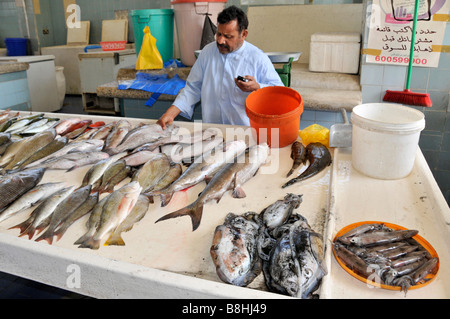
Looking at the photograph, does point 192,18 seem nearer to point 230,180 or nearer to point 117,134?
point 117,134

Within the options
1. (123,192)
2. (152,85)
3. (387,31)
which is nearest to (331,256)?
(123,192)

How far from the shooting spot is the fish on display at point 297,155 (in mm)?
1956

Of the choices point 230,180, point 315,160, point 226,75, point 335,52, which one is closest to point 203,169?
point 230,180

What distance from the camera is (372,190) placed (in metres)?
1.71

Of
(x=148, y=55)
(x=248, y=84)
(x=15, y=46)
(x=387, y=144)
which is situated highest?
(x=15, y=46)

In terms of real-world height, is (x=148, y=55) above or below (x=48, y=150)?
above

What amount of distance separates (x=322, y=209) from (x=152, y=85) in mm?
3270

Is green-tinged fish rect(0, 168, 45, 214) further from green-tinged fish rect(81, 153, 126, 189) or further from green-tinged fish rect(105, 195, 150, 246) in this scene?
green-tinged fish rect(105, 195, 150, 246)

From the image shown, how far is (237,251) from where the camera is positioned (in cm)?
126

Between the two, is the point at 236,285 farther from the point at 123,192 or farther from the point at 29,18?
the point at 29,18

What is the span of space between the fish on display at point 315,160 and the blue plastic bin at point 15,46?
29.2ft

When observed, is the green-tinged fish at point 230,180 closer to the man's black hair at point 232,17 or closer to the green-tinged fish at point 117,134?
the green-tinged fish at point 117,134

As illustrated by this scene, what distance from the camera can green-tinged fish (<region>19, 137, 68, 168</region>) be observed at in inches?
86.0

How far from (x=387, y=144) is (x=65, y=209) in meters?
1.56
